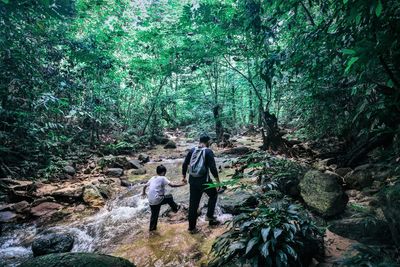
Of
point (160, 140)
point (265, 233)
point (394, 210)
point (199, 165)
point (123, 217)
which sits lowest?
point (123, 217)

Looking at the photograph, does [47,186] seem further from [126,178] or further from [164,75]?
[164,75]

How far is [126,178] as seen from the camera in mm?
9781

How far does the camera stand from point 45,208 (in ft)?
22.5

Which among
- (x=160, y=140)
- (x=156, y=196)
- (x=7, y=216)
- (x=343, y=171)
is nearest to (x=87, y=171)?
(x=7, y=216)

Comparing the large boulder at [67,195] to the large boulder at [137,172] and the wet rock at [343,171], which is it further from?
the wet rock at [343,171]

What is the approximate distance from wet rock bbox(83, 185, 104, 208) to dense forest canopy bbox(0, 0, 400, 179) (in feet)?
6.88

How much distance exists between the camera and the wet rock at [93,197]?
23.6ft

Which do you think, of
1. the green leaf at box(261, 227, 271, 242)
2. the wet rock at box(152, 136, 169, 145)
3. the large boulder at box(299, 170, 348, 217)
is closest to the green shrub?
the green leaf at box(261, 227, 271, 242)

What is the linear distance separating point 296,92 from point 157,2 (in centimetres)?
1075

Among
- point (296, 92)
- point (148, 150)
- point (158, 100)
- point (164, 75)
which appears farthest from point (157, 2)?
point (296, 92)

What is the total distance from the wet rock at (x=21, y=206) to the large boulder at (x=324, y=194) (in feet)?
22.5

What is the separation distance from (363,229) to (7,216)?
7687 mm

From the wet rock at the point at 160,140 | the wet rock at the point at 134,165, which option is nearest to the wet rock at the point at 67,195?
the wet rock at the point at 134,165

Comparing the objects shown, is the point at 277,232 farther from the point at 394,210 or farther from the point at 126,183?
the point at 126,183
